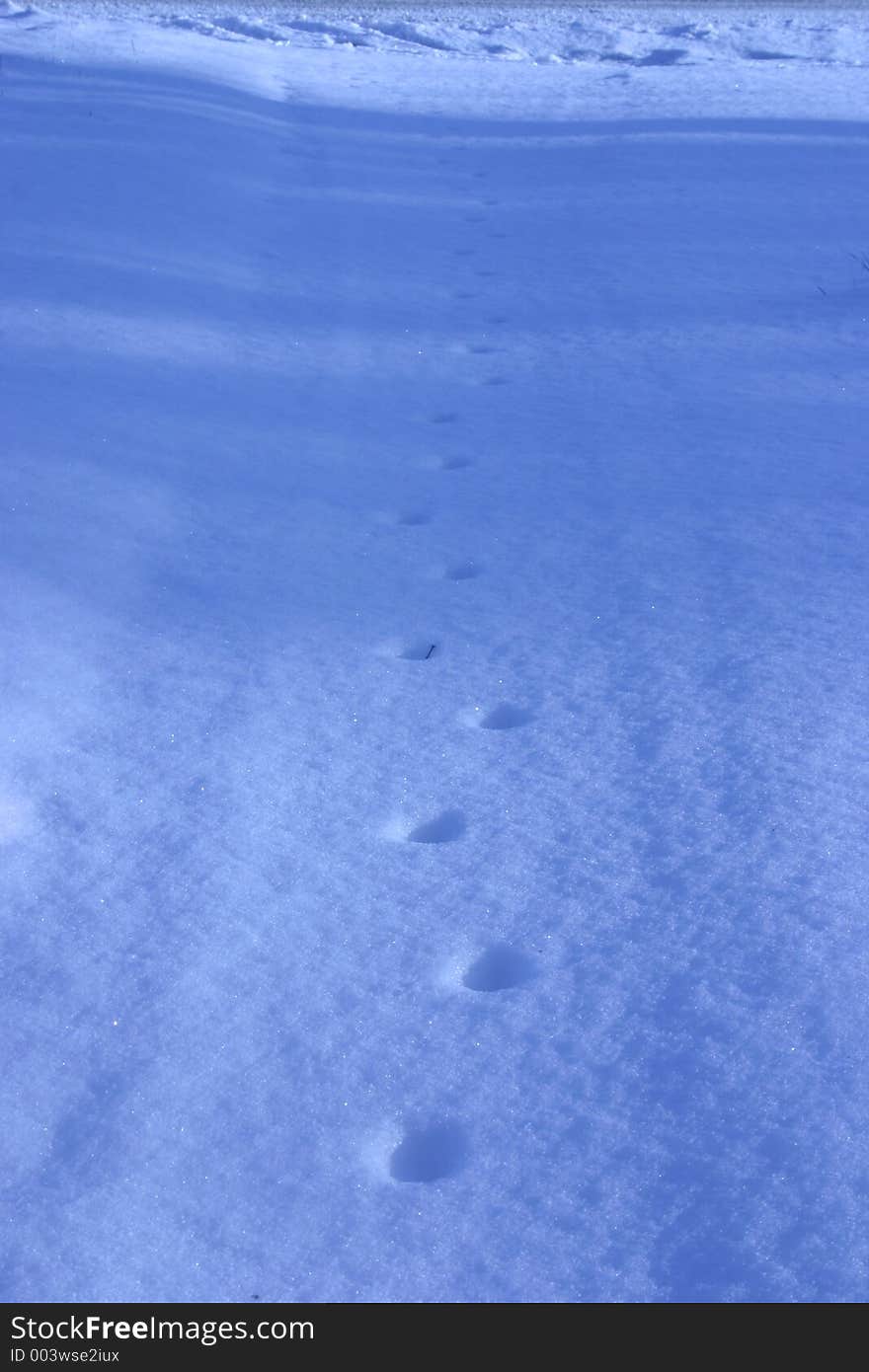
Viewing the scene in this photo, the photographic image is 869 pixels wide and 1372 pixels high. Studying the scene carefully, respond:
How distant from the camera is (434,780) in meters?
2.01

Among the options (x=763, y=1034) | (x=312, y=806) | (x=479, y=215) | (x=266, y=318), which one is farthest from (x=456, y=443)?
(x=479, y=215)

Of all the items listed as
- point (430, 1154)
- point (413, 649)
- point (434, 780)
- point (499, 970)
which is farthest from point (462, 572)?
point (430, 1154)

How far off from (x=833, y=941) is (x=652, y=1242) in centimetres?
50

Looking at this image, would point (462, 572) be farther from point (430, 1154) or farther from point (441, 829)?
point (430, 1154)

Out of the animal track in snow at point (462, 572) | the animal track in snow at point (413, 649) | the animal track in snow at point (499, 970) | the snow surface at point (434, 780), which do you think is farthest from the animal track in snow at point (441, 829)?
the animal track in snow at point (462, 572)

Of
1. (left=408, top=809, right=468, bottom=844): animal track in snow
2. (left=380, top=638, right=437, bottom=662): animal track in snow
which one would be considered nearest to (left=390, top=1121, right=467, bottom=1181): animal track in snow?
(left=408, top=809, right=468, bottom=844): animal track in snow

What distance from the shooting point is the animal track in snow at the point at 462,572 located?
104 inches

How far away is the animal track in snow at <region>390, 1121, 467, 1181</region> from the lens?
4.53 feet

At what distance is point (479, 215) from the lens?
582 cm

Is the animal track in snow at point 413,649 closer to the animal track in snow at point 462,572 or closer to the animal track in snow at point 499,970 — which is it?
the animal track in snow at point 462,572

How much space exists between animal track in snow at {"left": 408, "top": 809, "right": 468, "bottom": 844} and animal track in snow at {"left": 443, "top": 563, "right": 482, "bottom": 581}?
837mm

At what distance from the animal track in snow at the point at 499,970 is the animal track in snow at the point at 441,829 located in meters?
0.26

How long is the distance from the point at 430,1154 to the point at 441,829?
60 cm
